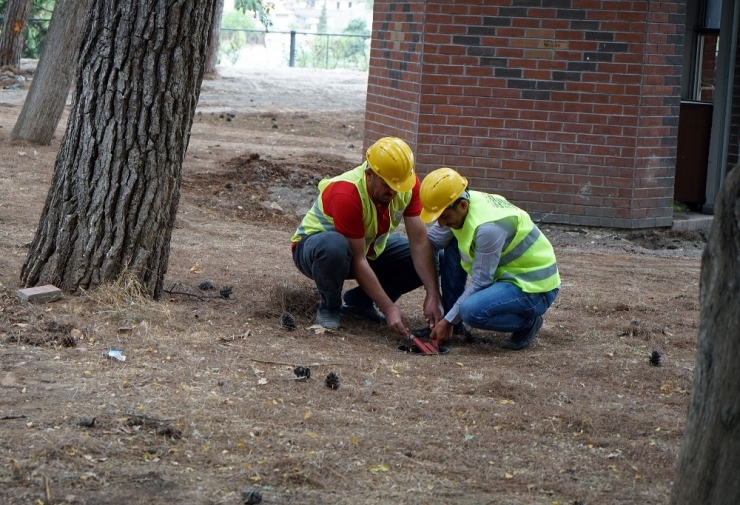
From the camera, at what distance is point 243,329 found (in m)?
5.80

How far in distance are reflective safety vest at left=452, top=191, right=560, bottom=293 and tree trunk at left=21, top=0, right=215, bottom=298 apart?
1794mm

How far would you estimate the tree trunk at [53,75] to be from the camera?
38.0 ft

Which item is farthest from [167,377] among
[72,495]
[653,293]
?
[653,293]

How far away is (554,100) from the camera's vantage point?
31.5ft

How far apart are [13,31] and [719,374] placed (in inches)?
775

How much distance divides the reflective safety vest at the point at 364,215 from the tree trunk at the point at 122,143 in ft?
2.81

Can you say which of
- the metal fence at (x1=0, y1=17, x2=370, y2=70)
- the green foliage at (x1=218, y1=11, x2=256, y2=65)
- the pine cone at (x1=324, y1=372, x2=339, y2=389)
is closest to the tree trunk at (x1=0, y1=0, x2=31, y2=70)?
the green foliage at (x1=218, y1=11, x2=256, y2=65)

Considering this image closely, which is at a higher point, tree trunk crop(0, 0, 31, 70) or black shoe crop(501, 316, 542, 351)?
tree trunk crop(0, 0, 31, 70)

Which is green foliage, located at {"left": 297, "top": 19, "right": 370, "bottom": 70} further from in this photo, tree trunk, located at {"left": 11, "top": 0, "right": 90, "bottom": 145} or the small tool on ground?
the small tool on ground

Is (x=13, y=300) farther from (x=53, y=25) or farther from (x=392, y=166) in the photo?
(x=53, y=25)

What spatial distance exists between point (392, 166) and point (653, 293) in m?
3.02

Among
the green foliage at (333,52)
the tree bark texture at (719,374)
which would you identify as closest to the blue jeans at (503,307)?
the tree bark texture at (719,374)

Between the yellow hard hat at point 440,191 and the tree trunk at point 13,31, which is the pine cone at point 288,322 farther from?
the tree trunk at point 13,31

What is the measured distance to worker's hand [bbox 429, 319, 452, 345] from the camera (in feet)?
18.8
